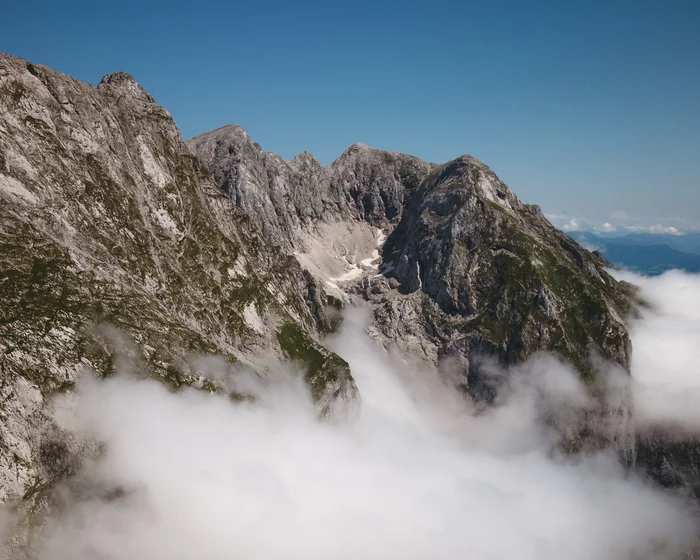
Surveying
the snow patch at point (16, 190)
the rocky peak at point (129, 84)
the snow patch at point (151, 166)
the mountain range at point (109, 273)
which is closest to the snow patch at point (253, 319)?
the mountain range at point (109, 273)

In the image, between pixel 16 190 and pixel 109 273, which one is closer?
pixel 16 190

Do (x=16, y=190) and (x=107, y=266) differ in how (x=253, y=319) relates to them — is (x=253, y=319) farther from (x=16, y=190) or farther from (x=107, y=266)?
(x=16, y=190)

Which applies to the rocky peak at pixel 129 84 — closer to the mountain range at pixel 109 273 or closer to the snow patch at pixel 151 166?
the mountain range at pixel 109 273

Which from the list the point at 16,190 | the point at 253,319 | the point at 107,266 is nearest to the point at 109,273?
the point at 107,266

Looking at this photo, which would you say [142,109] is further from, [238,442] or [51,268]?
[238,442]

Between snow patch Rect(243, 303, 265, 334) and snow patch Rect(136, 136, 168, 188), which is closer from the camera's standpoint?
snow patch Rect(136, 136, 168, 188)

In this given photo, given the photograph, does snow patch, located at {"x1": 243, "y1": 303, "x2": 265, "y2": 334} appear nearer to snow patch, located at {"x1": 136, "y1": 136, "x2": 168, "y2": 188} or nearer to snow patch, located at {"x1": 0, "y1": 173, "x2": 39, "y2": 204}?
snow patch, located at {"x1": 136, "y1": 136, "x2": 168, "y2": 188}

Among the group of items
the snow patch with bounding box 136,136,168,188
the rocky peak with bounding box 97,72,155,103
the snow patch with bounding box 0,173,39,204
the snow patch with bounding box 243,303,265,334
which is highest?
the rocky peak with bounding box 97,72,155,103

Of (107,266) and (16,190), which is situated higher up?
(16,190)

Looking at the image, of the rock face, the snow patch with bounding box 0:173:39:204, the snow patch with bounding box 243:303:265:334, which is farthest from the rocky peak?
the snow patch with bounding box 243:303:265:334
